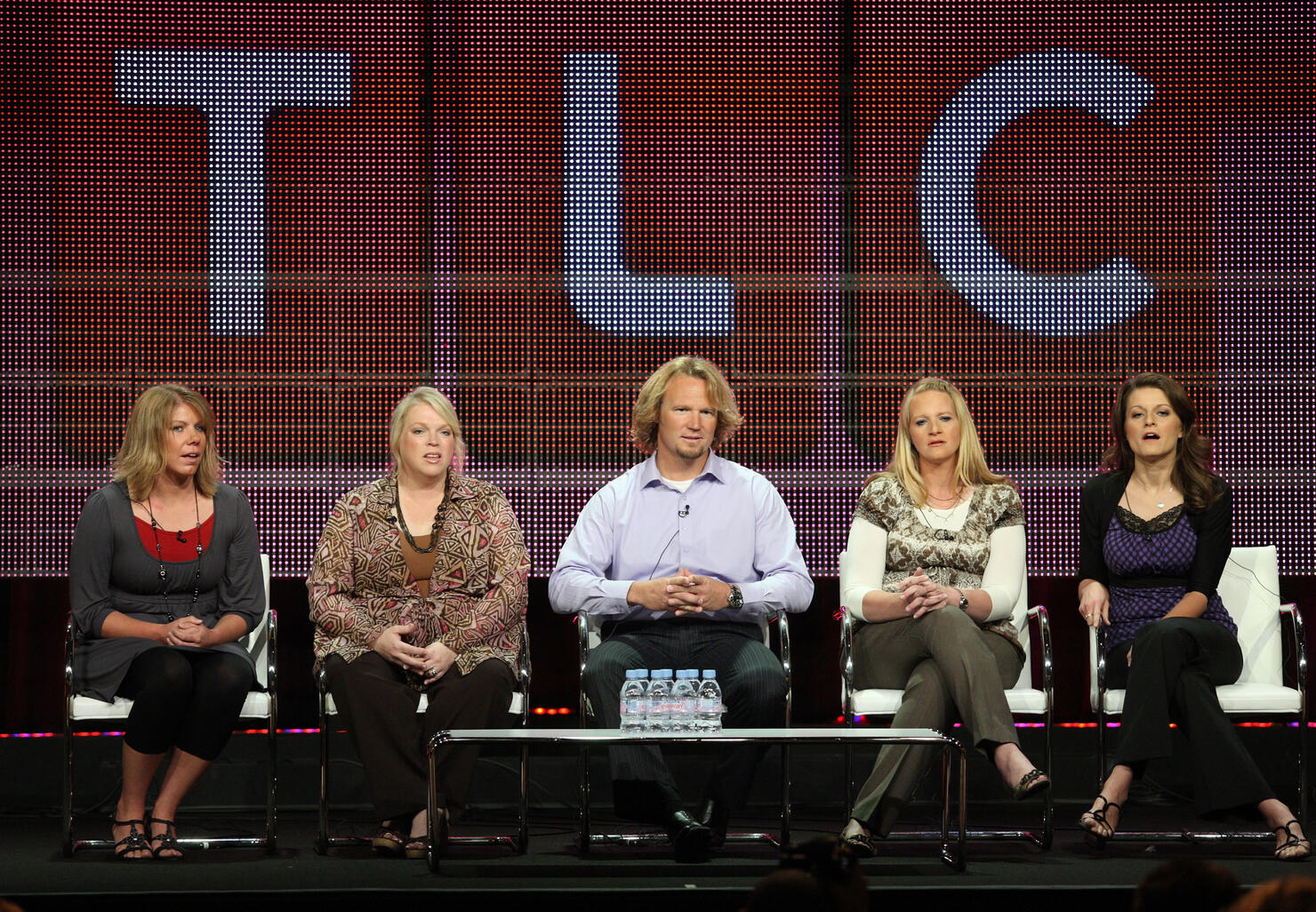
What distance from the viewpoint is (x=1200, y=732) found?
407 cm

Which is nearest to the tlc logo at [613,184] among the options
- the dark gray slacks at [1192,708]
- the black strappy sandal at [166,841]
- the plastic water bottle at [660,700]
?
the dark gray slacks at [1192,708]

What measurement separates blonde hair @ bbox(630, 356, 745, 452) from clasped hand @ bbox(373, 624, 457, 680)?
962mm

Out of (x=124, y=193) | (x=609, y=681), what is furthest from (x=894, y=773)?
(x=124, y=193)

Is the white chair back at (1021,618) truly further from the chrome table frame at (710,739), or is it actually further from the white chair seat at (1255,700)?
the chrome table frame at (710,739)

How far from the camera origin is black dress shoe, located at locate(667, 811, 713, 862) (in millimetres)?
3818

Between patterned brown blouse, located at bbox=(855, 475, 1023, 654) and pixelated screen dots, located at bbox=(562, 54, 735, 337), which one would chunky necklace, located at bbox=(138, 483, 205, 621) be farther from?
patterned brown blouse, located at bbox=(855, 475, 1023, 654)

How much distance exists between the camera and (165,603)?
4.32 meters

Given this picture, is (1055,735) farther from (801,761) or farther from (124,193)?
(124,193)

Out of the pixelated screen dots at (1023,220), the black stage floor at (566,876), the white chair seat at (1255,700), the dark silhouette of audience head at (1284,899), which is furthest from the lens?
the pixelated screen dots at (1023,220)

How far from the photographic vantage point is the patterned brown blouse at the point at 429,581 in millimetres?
4242

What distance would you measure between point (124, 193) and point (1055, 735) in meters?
3.68

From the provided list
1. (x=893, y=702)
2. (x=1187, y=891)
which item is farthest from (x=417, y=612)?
(x=1187, y=891)

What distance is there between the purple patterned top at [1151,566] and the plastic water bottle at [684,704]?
54.3 inches

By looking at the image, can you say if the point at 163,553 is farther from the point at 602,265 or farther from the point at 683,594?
the point at 602,265
